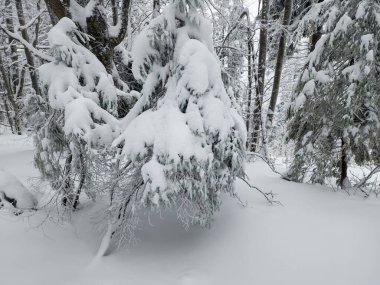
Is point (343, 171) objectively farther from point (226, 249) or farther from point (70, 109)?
point (70, 109)

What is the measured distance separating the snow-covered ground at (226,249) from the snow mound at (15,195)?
8.9 inches

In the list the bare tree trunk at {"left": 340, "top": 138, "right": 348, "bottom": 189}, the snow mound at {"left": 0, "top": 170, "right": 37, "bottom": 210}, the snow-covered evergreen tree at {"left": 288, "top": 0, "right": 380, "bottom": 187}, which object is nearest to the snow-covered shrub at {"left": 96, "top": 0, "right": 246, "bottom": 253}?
the snow mound at {"left": 0, "top": 170, "right": 37, "bottom": 210}

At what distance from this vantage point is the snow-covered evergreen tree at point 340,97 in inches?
195

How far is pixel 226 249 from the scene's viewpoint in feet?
14.3

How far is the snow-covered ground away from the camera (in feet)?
12.7

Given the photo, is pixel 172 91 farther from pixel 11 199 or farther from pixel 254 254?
pixel 11 199

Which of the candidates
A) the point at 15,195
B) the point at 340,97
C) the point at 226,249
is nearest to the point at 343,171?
the point at 340,97

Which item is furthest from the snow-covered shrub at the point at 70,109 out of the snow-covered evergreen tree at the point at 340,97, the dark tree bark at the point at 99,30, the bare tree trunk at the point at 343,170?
the bare tree trunk at the point at 343,170

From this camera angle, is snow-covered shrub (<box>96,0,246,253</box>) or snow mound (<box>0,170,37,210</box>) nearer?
snow-covered shrub (<box>96,0,246,253</box>)

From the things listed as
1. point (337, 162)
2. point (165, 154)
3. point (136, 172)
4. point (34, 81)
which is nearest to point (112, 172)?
point (136, 172)

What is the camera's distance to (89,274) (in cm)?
410

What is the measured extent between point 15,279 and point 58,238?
2.90ft

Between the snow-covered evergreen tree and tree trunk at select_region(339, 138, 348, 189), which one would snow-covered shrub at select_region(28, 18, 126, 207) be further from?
tree trunk at select_region(339, 138, 348, 189)

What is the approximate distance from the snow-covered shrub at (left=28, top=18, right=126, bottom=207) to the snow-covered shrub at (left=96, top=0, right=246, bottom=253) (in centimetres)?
45
